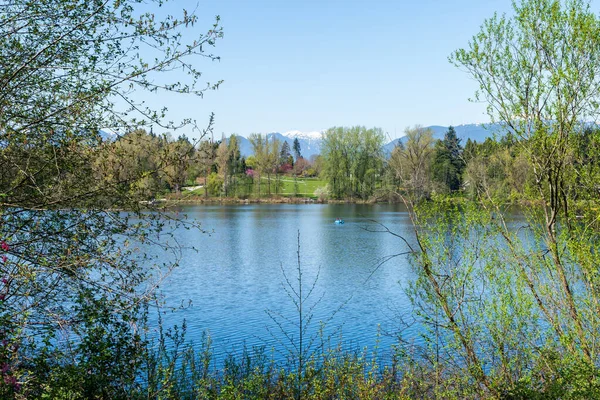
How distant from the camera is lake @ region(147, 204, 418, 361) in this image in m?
14.5

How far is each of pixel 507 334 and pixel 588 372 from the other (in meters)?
1.46

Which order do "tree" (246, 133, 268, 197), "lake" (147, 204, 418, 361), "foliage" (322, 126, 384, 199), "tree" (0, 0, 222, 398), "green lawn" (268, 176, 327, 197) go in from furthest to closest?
"green lawn" (268, 176, 327, 197)
"tree" (246, 133, 268, 197)
"foliage" (322, 126, 384, 199)
"lake" (147, 204, 418, 361)
"tree" (0, 0, 222, 398)

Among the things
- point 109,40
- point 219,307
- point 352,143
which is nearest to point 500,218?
point 109,40

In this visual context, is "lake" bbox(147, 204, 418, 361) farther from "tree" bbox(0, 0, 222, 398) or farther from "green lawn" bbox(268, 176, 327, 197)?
"green lawn" bbox(268, 176, 327, 197)

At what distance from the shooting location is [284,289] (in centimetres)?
1556

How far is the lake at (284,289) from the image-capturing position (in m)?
14.5

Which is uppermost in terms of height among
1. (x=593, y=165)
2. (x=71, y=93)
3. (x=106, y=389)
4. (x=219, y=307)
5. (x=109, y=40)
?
(x=109, y=40)

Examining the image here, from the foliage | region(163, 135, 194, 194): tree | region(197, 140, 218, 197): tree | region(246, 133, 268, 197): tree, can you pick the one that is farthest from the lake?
region(246, 133, 268, 197): tree

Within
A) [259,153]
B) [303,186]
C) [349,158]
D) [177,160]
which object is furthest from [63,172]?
[303,186]

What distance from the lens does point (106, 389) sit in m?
6.70

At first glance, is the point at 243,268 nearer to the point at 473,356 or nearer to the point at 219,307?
the point at 219,307

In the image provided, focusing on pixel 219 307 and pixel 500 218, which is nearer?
pixel 500 218

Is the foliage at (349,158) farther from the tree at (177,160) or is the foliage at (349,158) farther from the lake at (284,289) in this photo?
the tree at (177,160)

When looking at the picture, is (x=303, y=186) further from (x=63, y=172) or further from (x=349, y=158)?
(x=63, y=172)
